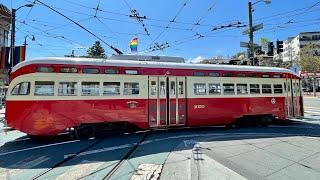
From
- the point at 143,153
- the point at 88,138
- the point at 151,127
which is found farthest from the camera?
the point at 151,127

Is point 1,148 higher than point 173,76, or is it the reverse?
point 173,76

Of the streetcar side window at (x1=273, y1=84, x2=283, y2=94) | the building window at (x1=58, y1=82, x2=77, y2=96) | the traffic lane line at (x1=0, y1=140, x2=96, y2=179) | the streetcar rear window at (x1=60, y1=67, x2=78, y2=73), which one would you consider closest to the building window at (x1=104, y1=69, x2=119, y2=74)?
the streetcar rear window at (x1=60, y1=67, x2=78, y2=73)

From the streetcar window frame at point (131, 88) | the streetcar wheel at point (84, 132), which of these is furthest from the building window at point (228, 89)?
the streetcar wheel at point (84, 132)

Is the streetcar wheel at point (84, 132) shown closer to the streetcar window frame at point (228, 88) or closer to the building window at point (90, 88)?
the building window at point (90, 88)

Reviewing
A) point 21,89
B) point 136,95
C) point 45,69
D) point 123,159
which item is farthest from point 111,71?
Result: point 123,159

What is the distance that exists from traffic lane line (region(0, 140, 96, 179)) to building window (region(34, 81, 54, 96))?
187cm

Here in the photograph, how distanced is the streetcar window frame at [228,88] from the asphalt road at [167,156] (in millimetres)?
2160

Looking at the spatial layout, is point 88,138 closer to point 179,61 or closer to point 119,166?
point 119,166

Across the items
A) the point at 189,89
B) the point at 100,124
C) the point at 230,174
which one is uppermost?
the point at 189,89

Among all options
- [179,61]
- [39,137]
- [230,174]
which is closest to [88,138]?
[39,137]

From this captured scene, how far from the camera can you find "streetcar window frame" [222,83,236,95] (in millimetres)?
13672

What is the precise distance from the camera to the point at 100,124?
11641mm

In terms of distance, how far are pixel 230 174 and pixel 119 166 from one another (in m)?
2.70

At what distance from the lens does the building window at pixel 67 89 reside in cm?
1080
